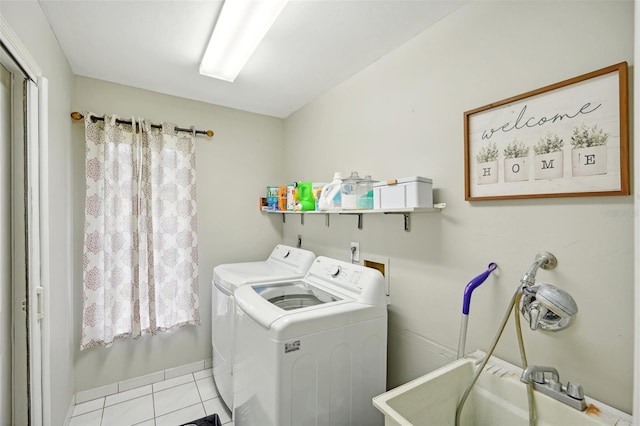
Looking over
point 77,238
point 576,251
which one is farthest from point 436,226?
point 77,238

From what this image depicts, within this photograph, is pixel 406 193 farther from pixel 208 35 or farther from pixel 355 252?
pixel 208 35

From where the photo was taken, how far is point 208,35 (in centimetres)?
164

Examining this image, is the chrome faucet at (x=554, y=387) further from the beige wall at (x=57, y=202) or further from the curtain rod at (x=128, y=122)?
the curtain rod at (x=128, y=122)

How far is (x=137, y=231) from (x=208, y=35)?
4.93 feet

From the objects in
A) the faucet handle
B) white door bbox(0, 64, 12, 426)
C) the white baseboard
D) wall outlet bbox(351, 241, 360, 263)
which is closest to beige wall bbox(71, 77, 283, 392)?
the white baseboard

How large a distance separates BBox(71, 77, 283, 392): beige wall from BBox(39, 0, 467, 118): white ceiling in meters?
0.18

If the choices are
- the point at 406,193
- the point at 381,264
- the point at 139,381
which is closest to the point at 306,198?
the point at 381,264

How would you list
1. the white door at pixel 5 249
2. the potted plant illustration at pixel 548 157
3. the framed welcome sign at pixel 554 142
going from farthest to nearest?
the white door at pixel 5 249
the potted plant illustration at pixel 548 157
the framed welcome sign at pixel 554 142

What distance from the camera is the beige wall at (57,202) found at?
1.36m

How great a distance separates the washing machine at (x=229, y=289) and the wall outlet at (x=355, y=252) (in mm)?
343

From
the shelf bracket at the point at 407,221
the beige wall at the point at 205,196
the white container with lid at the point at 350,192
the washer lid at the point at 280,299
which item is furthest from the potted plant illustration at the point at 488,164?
the beige wall at the point at 205,196

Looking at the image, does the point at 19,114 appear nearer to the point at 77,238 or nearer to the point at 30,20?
the point at 30,20

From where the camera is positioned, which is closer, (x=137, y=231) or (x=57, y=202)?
(x=57, y=202)

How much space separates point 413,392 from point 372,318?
447 mm
